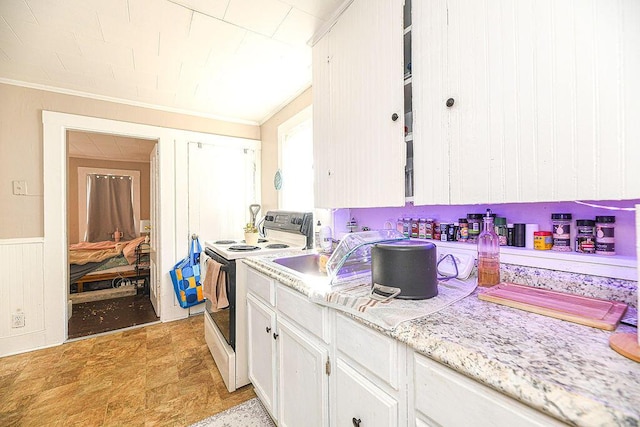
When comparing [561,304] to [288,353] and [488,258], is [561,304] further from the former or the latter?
[288,353]

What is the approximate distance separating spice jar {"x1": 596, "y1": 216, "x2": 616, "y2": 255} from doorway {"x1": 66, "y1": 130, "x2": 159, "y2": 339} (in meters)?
3.68

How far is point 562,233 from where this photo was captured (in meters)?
0.94

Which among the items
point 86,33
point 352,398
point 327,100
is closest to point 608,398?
point 352,398

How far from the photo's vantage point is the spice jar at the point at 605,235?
0.84 meters

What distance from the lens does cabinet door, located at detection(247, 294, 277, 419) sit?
144 centimetres

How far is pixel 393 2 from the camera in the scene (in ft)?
3.94

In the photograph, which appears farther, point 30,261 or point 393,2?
point 30,261

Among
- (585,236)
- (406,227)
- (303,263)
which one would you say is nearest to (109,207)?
(303,263)

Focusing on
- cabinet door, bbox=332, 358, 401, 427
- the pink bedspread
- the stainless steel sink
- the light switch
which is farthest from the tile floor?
the pink bedspread

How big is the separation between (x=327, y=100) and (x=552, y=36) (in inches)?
43.9

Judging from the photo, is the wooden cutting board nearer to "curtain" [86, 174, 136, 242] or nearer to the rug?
the rug

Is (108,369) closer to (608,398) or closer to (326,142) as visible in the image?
(326,142)

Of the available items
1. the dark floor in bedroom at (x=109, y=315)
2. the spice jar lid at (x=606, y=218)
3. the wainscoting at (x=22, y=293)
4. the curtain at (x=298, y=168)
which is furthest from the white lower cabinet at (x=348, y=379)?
the wainscoting at (x=22, y=293)

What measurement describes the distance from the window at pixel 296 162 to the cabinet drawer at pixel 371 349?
5.37 feet
